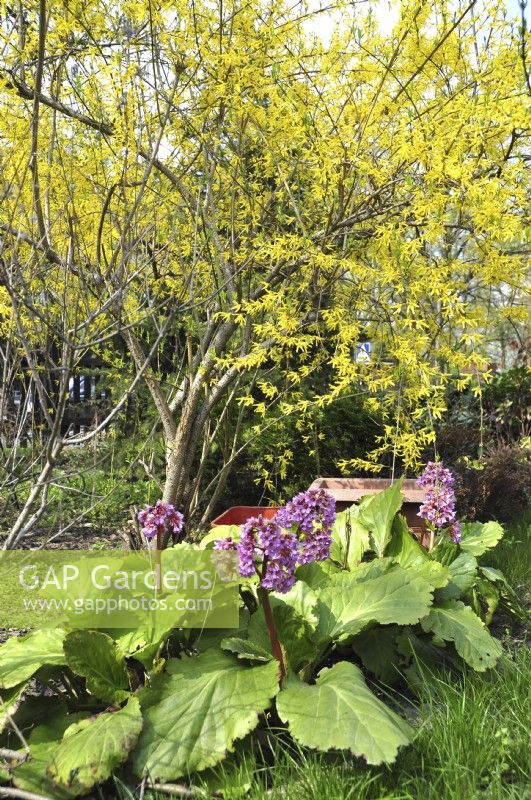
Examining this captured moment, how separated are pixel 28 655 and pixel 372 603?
1197 millimetres

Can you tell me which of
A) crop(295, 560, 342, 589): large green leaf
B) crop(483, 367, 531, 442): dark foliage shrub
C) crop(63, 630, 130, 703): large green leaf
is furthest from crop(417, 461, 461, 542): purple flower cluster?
crop(483, 367, 531, 442): dark foliage shrub

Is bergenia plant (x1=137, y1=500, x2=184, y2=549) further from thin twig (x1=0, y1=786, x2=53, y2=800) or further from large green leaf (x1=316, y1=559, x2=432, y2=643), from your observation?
thin twig (x1=0, y1=786, x2=53, y2=800)

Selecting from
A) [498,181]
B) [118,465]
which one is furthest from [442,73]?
[118,465]

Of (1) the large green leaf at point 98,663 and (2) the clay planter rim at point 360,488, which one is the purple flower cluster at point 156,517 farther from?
(2) the clay planter rim at point 360,488

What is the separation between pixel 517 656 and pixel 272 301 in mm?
2043

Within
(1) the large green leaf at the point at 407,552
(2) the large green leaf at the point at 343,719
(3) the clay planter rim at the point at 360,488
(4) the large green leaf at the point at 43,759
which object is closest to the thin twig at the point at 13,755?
(4) the large green leaf at the point at 43,759

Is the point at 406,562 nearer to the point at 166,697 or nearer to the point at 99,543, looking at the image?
the point at 166,697

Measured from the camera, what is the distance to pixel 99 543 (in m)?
5.30

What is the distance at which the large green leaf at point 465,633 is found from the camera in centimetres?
249

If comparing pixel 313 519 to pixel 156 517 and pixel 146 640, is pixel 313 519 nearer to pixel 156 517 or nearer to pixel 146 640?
pixel 156 517

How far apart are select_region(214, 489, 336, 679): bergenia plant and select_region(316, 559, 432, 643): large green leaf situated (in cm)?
24

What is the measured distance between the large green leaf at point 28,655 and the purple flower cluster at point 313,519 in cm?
89

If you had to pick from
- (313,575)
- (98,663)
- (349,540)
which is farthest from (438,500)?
(98,663)

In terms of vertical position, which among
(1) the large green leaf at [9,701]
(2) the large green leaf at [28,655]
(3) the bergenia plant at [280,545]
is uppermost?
(3) the bergenia plant at [280,545]
